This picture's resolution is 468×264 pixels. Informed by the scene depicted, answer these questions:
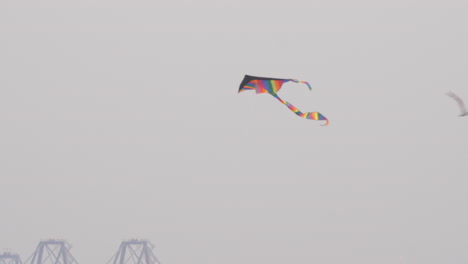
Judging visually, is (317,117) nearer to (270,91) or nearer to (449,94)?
(270,91)

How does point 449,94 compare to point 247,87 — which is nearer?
point 449,94

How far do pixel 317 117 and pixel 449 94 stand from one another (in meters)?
7.39

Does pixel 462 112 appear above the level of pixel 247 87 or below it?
below

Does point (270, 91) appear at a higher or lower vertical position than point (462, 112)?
higher

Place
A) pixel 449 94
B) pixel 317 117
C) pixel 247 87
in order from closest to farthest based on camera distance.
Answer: pixel 449 94, pixel 317 117, pixel 247 87

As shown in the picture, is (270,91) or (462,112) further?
(270,91)

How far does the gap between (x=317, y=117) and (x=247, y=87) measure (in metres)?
4.28

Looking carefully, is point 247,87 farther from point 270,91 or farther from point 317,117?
point 317,117

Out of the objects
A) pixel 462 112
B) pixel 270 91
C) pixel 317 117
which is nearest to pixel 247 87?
pixel 270 91

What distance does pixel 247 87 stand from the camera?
130 feet

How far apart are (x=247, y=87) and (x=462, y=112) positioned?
11.0 meters

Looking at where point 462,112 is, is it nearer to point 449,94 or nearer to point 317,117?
point 449,94

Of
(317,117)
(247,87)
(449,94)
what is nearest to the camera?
(449,94)

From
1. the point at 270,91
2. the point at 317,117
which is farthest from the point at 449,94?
the point at 270,91
